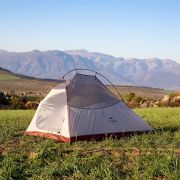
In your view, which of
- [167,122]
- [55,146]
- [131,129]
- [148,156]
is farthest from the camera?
[167,122]

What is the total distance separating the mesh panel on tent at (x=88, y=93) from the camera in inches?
610

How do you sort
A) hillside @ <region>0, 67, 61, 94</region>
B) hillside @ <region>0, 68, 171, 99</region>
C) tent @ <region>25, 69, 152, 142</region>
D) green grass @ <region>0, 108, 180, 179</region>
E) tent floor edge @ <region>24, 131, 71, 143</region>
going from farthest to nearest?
hillside @ <region>0, 67, 61, 94</region> < hillside @ <region>0, 68, 171, 99</region> < tent @ <region>25, 69, 152, 142</region> < tent floor edge @ <region>24, 131, 71, 143</region> < green grass @ <region>0, 108, 180, 179</region>

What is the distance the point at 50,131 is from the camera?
15.3 metres

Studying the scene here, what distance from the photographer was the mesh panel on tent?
15484 millimetres

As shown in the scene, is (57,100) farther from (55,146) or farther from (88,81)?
(55,146)

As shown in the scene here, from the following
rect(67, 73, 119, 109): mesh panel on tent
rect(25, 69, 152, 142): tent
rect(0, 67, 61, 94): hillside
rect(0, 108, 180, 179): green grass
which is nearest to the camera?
rect(0, 108, 180, 179): green grass

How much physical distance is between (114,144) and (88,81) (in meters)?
3.84

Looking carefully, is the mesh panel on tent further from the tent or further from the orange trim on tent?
the orange trim on tent

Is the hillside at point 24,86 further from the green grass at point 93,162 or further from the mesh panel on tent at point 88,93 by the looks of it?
the green grass at point 93,162

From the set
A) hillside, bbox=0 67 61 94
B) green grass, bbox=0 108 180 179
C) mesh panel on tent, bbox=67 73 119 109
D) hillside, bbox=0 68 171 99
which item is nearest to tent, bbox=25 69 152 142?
mesh panel on tent, bbox=67 73 119 109

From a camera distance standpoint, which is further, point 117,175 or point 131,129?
point 131,129

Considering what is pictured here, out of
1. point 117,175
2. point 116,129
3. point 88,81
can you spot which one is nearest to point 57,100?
point 88,81

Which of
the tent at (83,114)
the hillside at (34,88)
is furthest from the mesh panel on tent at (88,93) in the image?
the hillside at (34,88)

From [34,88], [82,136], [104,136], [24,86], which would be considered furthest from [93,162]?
[24,86]
